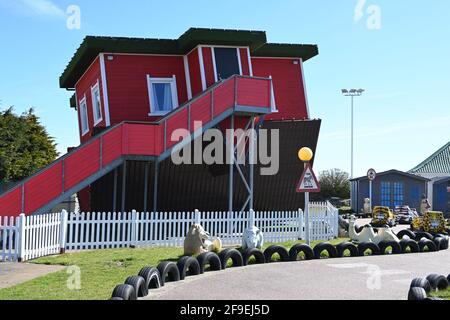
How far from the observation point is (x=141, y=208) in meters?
20.2

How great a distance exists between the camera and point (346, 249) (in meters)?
14.4

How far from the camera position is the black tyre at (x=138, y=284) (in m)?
7.92

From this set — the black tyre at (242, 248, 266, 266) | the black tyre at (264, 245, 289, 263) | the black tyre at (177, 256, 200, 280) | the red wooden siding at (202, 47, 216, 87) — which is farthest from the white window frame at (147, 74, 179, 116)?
the black tyre at (177, 256, 200, 280)

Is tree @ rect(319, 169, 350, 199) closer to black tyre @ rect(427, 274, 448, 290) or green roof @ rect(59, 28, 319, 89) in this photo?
green roof @ rect(59, 28, 319, 89)

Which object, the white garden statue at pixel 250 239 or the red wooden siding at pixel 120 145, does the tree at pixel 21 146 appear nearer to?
the red wooden siding at pixel 120 145

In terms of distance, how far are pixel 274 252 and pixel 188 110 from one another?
6520mm

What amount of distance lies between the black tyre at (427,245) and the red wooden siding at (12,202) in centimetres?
1189

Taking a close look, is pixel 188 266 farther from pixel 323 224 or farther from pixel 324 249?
pixel 323 224

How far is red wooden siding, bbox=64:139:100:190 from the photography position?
631 inches

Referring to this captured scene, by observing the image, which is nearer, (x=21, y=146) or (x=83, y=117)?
(x=83, y=117)

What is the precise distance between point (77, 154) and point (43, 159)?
28895 mm

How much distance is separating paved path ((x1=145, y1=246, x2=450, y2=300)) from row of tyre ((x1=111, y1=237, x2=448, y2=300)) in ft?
0.74

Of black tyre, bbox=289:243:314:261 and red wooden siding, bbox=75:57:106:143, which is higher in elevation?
red wooden siding, bbox=75:57:106:143

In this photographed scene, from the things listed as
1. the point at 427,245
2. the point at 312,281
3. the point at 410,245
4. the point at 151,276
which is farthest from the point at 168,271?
the point at 427,245
